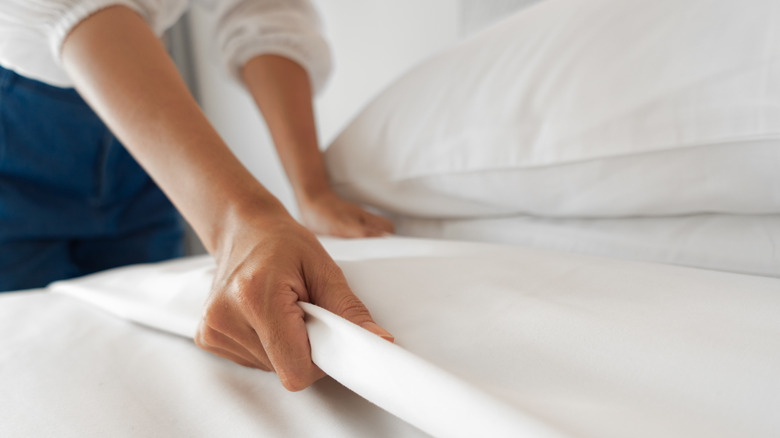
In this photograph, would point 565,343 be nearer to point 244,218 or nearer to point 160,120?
point 244,218

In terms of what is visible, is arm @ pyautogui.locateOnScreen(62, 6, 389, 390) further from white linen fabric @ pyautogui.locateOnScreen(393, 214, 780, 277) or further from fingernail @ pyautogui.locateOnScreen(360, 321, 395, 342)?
white linen fabric @ pyautogui.locateOnScreen(393, 214, 780, 277)

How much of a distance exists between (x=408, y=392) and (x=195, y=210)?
26cm

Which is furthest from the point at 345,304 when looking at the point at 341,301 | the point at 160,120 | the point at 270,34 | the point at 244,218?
the point at 270,34

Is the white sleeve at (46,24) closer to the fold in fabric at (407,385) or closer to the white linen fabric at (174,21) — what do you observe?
the white linen fabric at (174,21)

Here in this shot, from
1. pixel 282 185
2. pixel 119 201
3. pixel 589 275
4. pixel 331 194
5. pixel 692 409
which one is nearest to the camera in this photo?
pixel 692 409

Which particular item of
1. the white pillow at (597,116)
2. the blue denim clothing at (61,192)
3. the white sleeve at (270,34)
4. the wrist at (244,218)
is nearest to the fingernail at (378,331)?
the wrist at (244,218)

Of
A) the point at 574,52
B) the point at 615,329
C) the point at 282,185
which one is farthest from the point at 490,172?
the point at 282,185

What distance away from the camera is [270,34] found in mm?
751

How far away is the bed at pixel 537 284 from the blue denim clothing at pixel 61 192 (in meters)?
0.38

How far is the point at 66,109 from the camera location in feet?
2.80

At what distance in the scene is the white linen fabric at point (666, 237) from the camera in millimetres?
354

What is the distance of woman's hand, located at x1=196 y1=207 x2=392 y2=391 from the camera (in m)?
0.27

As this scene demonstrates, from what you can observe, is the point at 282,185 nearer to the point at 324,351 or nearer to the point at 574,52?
the point at 574,52

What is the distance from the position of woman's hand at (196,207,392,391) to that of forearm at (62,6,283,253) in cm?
5
